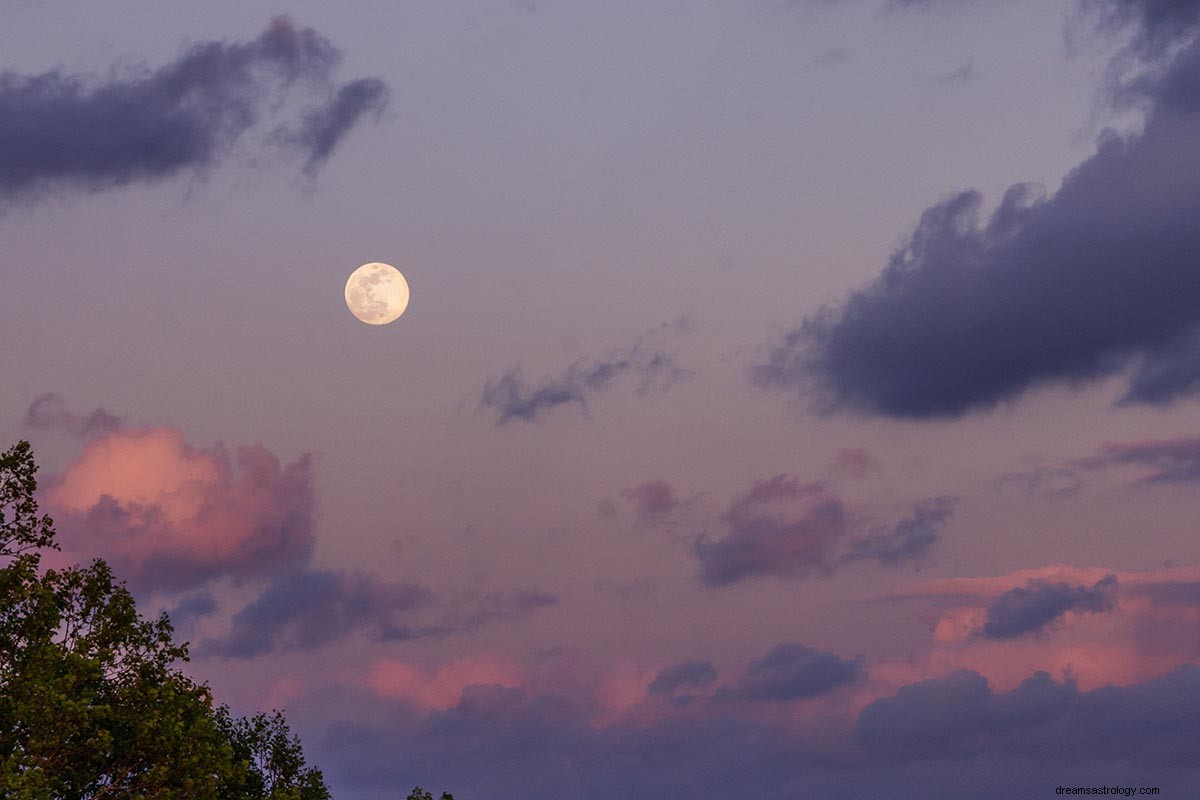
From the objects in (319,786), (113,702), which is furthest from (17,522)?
(319,786)

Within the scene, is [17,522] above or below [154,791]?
above

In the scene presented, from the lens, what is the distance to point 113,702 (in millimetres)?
51875

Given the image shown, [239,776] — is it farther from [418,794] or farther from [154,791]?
[418,794]

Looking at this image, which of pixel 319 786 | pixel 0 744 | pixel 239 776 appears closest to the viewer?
pixel 0 744

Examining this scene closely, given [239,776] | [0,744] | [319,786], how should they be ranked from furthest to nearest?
[319,786]
[239,776]
[0,744]

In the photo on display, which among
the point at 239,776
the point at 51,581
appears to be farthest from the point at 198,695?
the point at 51,581

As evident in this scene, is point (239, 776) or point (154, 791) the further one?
point (239, 776)

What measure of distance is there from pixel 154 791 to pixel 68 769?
10.3ft

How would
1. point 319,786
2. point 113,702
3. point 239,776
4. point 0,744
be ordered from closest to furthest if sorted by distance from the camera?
point 0,744 < point 113,702 < point 239,776 < point 319,786

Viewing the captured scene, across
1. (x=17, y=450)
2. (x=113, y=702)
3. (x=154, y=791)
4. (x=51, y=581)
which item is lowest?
(x=154, y=791)

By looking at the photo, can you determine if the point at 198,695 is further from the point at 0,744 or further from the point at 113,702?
the point at 0,744

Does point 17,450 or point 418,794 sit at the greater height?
point 17,450

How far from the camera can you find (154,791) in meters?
50.8

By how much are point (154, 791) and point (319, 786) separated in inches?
1165
